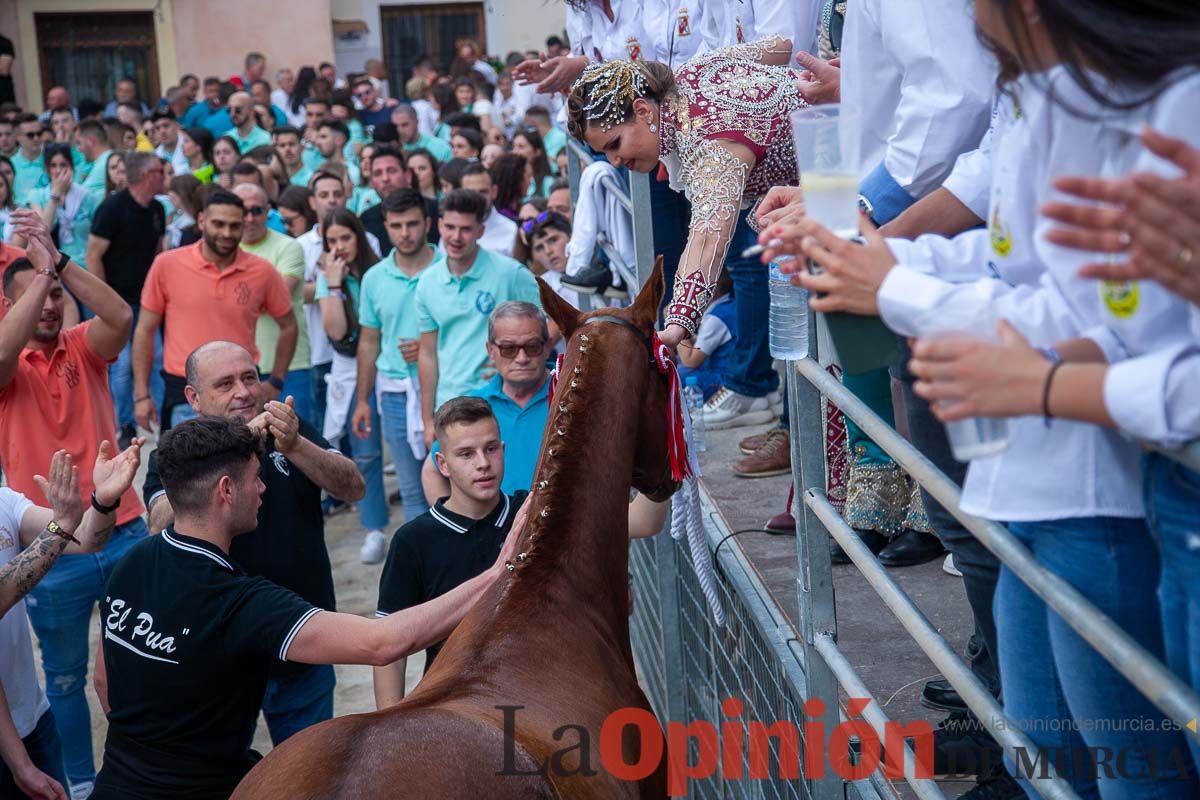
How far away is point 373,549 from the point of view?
8297mm

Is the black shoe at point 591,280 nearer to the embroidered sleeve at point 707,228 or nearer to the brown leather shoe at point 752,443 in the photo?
the brown leather shoe at point 752,443

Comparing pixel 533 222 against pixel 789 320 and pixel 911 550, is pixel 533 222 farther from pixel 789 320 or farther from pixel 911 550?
pixel 789 320

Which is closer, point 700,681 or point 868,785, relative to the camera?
point 868,785

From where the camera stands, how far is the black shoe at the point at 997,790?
8.70 feet

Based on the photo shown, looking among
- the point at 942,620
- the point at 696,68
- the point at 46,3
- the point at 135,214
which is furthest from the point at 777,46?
the point at 46,3

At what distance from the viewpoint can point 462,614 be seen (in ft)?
11.3

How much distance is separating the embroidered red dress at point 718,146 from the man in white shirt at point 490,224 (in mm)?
4179

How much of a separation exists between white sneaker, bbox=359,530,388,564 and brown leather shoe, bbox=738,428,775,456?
3365 millimetres

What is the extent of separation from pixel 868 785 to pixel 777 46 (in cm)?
254

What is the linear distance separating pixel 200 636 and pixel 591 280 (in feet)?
9.06

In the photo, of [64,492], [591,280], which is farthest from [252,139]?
[64,492]

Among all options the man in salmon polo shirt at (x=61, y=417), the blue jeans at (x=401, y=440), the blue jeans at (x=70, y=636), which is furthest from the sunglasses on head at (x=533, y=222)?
the blue jeans at (x=70, y=636)

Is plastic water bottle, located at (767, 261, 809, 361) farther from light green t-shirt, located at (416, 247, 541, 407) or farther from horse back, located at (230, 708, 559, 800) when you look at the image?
light green t-shirt, located at (416, 247, 541, 407)

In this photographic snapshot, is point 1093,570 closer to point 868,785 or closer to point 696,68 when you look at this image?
point 868,785
